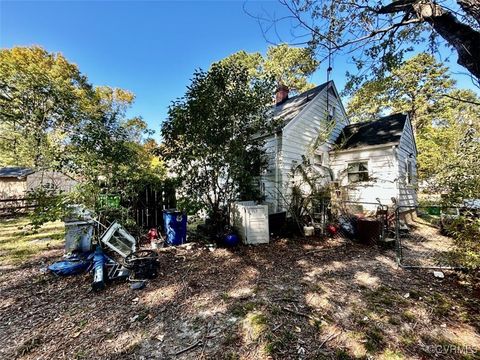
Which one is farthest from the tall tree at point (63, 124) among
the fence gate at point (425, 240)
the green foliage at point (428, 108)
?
the green foliage at point (428, 108)

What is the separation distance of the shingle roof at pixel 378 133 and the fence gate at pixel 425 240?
3.13 metres

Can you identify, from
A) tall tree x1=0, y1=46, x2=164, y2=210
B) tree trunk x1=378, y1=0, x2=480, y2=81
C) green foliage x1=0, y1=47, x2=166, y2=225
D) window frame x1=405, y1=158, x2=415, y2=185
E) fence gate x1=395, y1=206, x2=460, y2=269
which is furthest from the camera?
window frame x1=405, y1=158, x2=415, y2=185

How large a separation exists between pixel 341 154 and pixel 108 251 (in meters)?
9.90

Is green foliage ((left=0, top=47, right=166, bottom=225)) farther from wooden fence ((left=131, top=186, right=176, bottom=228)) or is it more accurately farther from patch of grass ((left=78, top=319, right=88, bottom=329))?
patch of grass ((left=78, top=319, right=88, bottom=329))

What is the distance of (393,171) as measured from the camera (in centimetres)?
866

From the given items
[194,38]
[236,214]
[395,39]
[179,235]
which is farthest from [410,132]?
[179,235]

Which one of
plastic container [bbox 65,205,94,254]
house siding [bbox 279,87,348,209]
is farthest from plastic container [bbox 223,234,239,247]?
plastic container [bbox 65,205,94,254]

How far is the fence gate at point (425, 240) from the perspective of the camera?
14.3ft

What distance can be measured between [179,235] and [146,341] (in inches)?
148

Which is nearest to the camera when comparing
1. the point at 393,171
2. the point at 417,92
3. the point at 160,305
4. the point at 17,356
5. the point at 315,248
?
the point at 17,356

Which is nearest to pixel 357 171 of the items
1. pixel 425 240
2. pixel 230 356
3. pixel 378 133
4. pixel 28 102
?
pixel 378 133

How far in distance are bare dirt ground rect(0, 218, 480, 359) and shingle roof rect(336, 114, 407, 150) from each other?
21.0 feet

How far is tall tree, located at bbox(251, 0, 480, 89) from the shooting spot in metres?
2.59

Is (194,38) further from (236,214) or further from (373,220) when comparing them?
(373,220)
